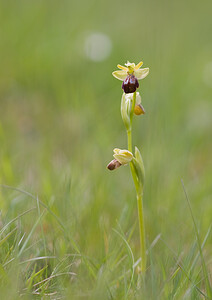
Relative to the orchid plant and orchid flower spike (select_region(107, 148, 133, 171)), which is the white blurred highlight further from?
orchid flower spike (select_region(107, 148, 133, 171))

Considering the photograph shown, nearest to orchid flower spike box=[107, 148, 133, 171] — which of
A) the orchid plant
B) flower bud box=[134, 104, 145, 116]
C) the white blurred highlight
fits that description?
the orchid plant

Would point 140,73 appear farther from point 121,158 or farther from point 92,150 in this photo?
point 92,150

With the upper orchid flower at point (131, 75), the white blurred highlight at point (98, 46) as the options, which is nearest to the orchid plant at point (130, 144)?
the upper orchid flower at point (131, 75)

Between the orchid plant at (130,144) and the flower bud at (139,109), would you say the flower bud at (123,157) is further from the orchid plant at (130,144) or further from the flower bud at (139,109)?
the flower bud at (139,109)

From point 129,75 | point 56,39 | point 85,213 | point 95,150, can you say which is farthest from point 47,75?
point 129,75

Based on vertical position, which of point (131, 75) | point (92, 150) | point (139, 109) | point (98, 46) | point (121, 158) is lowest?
point (92, 150)

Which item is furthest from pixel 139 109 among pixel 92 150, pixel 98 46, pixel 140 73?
pixel 98 46

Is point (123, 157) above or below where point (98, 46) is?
below
